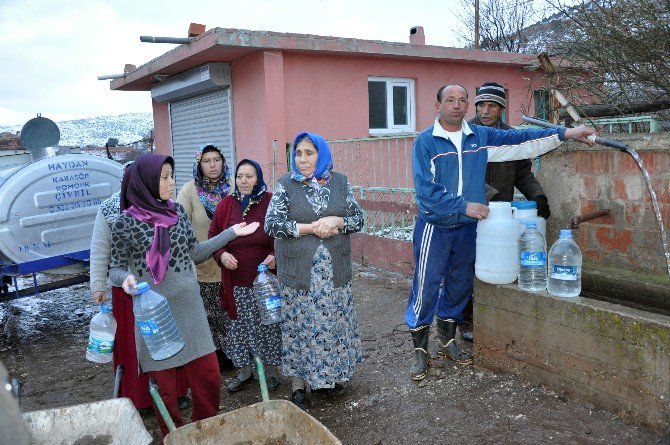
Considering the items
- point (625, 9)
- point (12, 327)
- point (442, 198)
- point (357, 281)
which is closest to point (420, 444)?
point (442, 198)

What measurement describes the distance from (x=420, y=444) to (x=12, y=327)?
5.36 metres

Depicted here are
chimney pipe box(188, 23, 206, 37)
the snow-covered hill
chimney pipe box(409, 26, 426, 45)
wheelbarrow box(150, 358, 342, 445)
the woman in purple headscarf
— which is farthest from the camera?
the snow-covered hill

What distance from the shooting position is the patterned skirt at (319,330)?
12.1ft

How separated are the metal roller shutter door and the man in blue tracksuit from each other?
702 centimetres

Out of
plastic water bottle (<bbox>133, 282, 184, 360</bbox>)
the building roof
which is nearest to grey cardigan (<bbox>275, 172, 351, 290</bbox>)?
plastic water bottle (<bbox>133, 282, 184, 360</bbox>)

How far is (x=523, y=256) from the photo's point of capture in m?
3.57

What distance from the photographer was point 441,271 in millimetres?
3912

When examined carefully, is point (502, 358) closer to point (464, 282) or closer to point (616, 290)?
point (464, 282)

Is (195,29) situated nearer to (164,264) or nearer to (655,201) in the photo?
(164,264)

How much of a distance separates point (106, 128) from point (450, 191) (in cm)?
2296

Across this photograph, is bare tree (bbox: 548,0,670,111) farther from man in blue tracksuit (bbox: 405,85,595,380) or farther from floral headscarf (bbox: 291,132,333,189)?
floral headscarf (bbox: 291,132,333,189)

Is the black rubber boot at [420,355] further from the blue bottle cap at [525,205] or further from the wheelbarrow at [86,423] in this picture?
the wheelbarrow at [86,423]

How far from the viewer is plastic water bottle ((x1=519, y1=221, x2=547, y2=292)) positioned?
3.53 m

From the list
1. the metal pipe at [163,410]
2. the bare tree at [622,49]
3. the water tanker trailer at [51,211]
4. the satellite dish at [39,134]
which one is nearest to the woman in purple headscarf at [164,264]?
the metal pipe at [163,410]
